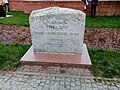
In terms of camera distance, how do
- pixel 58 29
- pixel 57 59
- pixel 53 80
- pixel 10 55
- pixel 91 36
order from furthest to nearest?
pixel 91 36
pixel 10 55
pixel 58 29
pixel 57 59
pixel 53 80

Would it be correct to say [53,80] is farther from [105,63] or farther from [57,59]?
[105,63]

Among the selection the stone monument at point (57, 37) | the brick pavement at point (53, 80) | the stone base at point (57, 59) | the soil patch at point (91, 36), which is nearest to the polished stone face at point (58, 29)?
the stone monument at point (57, 37)

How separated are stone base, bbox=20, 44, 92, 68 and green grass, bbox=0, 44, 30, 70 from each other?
11.1 inches

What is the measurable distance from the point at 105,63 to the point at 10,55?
8.86 feet

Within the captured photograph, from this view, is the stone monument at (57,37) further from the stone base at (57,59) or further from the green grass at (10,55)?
the green grass at (10,55)

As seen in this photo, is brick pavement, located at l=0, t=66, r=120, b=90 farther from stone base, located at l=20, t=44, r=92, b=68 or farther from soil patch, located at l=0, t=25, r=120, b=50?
soil patch, located at l=0, t=25, r=120, b=50

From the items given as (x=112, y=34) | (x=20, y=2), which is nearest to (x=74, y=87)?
(x=112, y=34)

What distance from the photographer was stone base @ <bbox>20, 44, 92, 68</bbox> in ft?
16.6

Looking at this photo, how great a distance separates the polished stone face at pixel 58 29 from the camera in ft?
17.2

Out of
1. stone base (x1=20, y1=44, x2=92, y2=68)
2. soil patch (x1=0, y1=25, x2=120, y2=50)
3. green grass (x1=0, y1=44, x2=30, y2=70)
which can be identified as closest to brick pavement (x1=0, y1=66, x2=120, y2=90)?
stone base (x1=20, y1=44, x2=92, y2=68)

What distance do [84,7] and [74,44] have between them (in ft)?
24.6

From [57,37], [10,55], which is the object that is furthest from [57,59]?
[10,55]

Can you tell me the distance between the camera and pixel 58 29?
17.7 feet

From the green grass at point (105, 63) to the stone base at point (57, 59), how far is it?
0.25m
